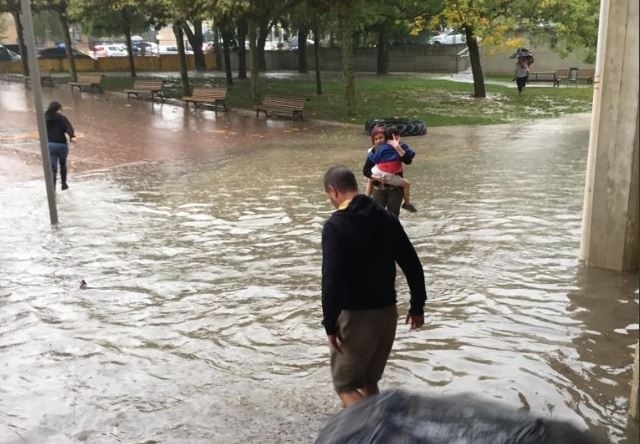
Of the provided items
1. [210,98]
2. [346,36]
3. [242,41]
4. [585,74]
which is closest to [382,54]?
[242,41]

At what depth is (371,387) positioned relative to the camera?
4.20m

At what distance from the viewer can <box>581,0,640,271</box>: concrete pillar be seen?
7.00 meters

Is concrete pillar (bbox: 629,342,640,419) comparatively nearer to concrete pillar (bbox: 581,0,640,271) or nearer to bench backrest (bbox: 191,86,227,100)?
concrete pillar (bbox: 581,0,640,271)

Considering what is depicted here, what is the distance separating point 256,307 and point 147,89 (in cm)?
2487

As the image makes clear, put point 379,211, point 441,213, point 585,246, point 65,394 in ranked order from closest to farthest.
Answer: point 379,211, point 65,394, point 585,246, point 441,213

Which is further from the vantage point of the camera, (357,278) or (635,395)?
(635,395)

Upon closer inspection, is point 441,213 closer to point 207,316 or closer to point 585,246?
point 585,246

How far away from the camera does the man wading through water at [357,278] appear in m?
3.90

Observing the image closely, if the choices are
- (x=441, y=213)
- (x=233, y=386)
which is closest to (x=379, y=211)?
(x=233, y=386)

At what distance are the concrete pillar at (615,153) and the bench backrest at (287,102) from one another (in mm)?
15679

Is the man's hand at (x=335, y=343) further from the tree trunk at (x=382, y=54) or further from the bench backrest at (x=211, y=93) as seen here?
the tree trunk at (x=382, y=54)

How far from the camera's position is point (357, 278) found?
155 inches

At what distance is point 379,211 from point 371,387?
1126 mm

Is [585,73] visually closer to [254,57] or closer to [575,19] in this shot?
[575,19]
